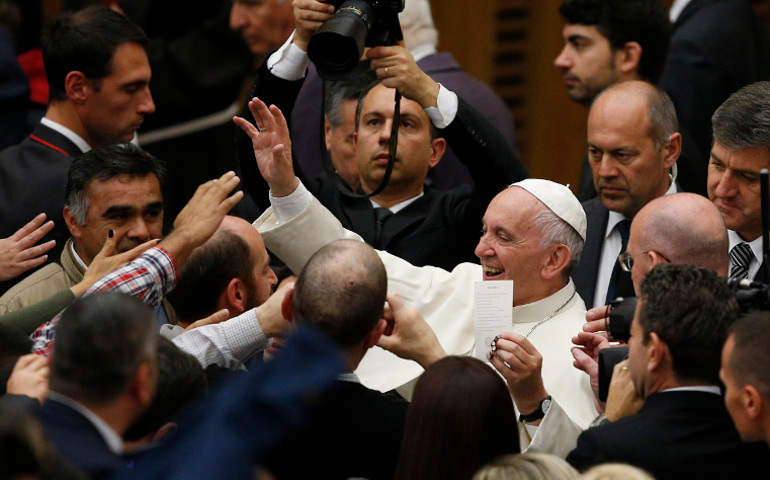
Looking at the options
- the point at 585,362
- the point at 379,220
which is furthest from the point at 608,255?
the point at 585,362

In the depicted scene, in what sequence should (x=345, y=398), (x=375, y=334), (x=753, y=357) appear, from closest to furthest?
(x=753, y=357)
(x=345, y=398)
(x=375, y=334)

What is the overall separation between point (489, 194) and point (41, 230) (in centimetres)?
141

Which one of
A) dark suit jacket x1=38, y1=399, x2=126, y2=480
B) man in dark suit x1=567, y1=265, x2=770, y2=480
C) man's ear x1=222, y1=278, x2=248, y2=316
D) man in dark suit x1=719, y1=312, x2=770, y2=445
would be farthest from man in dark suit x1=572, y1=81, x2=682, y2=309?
dark suit jacket x1=38, y1=399, x2=126, y2=480

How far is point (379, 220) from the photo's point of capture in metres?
4.31

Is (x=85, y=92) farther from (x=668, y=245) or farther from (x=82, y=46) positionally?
(x=668, y=245)

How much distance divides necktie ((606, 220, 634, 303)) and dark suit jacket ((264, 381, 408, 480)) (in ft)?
4.55

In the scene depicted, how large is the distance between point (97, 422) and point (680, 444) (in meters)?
1.24

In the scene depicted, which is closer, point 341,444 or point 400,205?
point 341,444

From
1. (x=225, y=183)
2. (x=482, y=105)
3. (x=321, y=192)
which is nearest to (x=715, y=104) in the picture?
(x=482, y=105)

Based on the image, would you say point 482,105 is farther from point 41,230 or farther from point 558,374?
point 41,230

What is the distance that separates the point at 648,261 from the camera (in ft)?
11.2

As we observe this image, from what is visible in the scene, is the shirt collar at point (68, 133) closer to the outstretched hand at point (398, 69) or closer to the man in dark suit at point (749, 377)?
the outstretched hand at point (398, 69)

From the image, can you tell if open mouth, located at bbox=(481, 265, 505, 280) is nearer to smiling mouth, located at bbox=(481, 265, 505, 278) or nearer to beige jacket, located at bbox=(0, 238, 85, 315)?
smiling mouth, located at bbox=(481, 265, 505, 278)

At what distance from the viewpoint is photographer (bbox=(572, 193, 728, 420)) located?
11.0 ft
